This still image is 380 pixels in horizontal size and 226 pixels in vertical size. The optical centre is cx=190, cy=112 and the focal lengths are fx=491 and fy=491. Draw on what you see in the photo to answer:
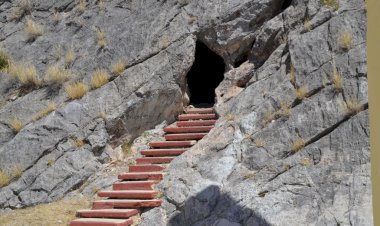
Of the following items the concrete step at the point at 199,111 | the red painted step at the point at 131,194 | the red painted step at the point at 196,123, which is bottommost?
the red painted step at the point at 131,194

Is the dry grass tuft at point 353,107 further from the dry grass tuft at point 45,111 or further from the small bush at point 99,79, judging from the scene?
the dry grass tuft at point 45,111

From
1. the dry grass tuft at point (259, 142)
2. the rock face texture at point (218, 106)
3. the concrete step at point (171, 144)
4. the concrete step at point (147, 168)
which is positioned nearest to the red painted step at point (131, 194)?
the rock face texture at point (218, 106)

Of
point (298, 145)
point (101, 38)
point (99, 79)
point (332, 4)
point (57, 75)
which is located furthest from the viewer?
point (101, 38)

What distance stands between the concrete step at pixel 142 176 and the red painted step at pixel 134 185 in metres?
0.14

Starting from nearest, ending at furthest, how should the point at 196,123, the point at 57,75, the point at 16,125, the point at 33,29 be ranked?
the point at 196,123 → the point at 16,125 → the point at 57,75 → the point at 33,29

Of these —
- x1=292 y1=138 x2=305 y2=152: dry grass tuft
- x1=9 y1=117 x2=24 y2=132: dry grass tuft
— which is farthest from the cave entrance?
x1=292 y1=138 x2=305 y2=152: dry grass tuft

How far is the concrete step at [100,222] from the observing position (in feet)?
29.2

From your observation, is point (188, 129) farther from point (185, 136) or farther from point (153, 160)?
point (153, 160)

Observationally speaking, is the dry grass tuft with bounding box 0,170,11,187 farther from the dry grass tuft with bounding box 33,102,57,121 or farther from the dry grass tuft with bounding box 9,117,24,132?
the dry grass tuft with bounding box 33,102,57,121

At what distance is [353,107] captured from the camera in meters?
8.50

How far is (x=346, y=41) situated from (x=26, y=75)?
8.29m

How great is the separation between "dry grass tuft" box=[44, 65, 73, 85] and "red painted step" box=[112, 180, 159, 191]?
3900 millimetres

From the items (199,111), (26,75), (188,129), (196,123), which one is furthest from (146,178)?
(26,75)

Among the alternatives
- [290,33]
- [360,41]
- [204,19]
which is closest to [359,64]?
[360,41]
